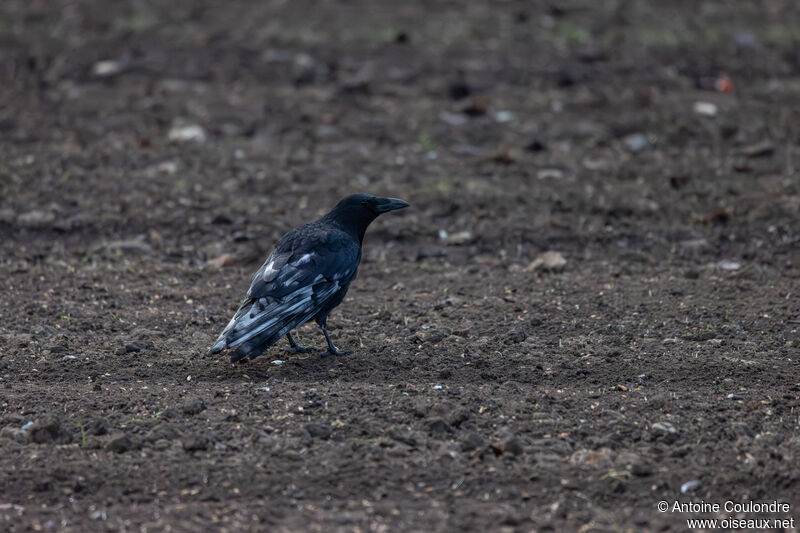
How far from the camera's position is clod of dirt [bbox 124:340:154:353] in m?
5.77

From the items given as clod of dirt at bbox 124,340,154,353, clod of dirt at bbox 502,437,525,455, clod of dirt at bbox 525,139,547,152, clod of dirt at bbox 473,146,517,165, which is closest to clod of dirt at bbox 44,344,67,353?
clod of dirt at bbox 124,340,154,353

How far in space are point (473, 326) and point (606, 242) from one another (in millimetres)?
2063

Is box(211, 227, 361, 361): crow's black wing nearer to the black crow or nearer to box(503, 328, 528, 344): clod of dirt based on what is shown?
the black crow

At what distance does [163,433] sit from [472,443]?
4.79 feet

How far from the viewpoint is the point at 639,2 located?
13219 millimetres

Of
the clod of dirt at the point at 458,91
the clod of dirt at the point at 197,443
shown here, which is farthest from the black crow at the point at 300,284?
the clod of dirt at the point at 458,91

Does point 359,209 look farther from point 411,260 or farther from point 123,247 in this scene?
point 123,247

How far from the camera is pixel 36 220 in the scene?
795 cm

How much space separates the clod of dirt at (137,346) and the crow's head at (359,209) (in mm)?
1412

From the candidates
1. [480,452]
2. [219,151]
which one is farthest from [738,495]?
[219,151]

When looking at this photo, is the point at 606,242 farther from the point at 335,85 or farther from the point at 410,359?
the point at 335,85

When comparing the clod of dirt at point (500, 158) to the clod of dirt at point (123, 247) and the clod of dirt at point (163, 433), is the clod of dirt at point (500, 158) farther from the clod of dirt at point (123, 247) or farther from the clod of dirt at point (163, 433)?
the clod of dirt at point (163, 433)

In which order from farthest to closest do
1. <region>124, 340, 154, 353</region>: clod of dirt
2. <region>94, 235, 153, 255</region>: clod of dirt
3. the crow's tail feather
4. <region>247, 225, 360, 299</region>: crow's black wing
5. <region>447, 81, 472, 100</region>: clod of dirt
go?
1. <region>447, 81, 472, 100</region>: clod of dirt
2. <region>94, 235, 153, 255</region>: clod of dirt
3. <region>124, 340, 154, 353</region>: clod of dirt
4. <region>247, 225, 360, 299</region>: crow's black wing
5. the crow's tail feather

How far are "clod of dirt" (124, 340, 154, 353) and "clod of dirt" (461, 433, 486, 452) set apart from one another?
7.19 feet
